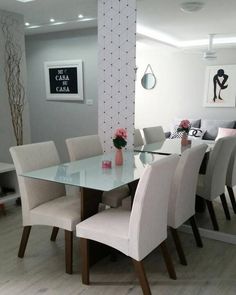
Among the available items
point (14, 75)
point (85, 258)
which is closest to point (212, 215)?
point (85, 258)

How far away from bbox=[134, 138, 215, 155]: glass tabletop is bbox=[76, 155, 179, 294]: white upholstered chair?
85cm

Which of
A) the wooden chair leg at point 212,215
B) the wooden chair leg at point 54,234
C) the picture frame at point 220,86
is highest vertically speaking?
the picture frame at point 220,86

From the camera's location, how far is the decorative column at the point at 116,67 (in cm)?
314

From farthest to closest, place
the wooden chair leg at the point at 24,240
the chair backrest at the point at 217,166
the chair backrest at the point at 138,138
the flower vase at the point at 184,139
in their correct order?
the chair backrest at the point at 138,138 < the flower vase at the point at 184,139 < the chair backrest at the point at 217,166 < the wooden chair leg at the point at 24,240

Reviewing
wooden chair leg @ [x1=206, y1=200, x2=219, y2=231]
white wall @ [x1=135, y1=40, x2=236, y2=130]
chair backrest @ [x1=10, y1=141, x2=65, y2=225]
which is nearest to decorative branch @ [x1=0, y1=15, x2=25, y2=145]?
chair backrest @ [x1=10, y1=141, x2=65, y2=225]

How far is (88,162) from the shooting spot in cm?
265

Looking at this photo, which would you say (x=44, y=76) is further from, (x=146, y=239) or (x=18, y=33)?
(x=146, y=239)

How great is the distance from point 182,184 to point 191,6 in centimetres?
147

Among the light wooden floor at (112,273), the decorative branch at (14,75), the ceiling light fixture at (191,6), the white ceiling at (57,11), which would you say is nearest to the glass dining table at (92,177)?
the light wooden floor at (112,273)

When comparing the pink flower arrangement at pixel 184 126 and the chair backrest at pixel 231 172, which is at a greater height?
the pink flower arrangement at pixel 184 126

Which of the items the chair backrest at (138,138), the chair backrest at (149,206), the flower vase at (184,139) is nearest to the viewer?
the chair backrest at (149,206)

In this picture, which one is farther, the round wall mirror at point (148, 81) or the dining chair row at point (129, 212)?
the round wall mirror at point (148, 81)

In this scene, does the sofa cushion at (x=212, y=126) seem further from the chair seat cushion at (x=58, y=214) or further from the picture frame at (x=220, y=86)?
the chair seat cushion at (x=58, y=214)

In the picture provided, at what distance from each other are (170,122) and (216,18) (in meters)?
0.94
